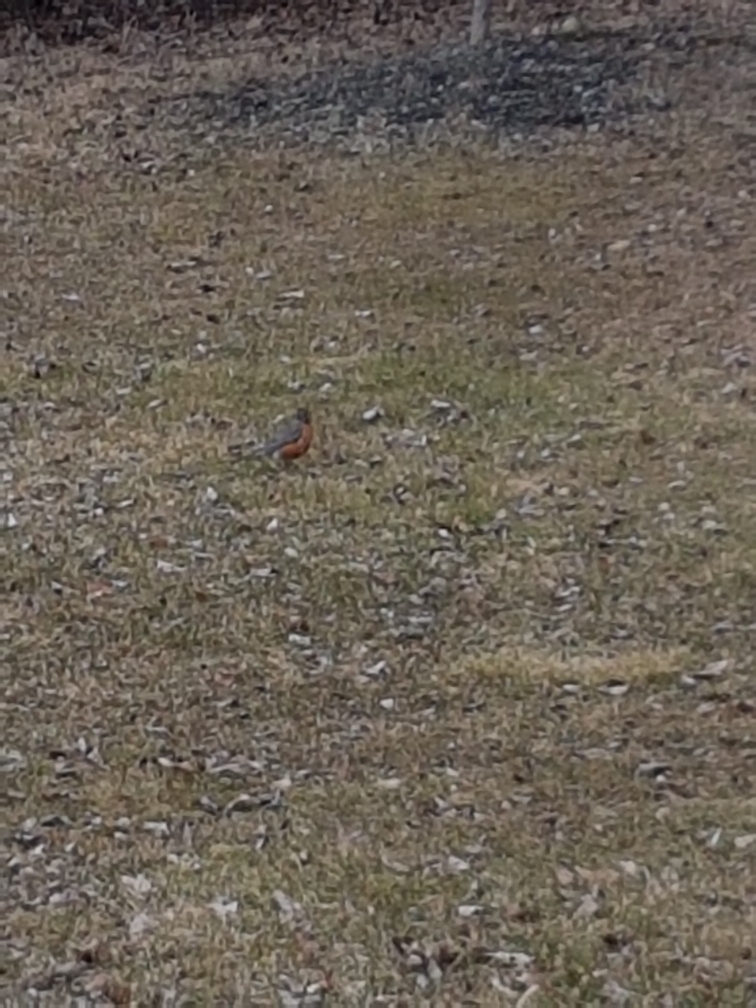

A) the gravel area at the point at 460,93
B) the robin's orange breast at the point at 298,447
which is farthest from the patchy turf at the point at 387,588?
the gravel area at the point at 460,93

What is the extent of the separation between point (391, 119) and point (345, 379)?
12.1 feet

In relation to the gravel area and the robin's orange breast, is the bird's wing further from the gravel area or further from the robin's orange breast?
the gravel area

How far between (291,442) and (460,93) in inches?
191

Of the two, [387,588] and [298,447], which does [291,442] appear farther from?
[387,588]

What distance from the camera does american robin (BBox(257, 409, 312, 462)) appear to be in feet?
23.0

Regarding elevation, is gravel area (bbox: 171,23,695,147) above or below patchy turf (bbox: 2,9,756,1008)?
below

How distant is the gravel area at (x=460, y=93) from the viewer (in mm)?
10969

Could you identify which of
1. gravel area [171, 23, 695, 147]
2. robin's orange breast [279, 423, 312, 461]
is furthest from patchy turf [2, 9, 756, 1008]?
gravel area [171, 23, 695, 147]

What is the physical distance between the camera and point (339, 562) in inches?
245

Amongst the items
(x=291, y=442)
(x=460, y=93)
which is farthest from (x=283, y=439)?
(x=460, y=93)

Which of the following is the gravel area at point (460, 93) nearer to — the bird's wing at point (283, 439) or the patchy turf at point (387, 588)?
the patchy turf at point (387, 588)

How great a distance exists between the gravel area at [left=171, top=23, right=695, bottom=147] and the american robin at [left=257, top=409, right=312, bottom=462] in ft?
13.3

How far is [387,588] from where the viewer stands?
607 centimetres

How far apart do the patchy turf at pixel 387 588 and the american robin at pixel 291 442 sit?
93 mm
